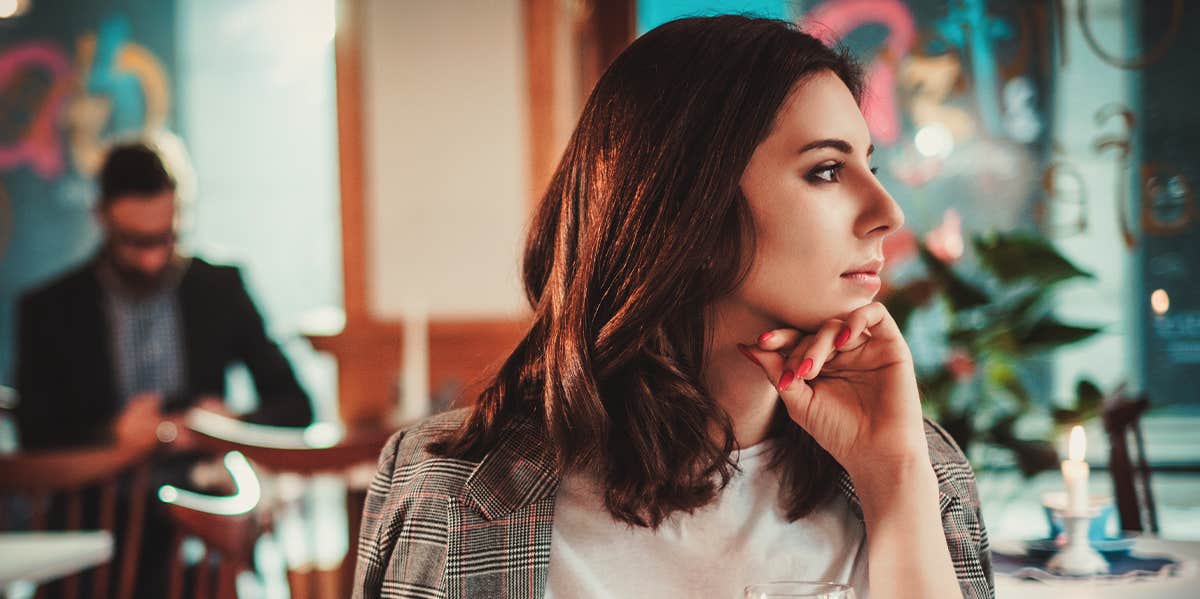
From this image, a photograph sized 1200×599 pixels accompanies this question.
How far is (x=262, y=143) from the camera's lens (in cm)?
470

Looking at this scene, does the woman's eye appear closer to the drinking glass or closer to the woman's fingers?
the woman's fingers

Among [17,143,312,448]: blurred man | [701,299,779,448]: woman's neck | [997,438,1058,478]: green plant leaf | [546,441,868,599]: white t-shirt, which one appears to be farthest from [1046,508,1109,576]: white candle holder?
[17,143,312,448]: blurred man

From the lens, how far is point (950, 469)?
1.37 meters

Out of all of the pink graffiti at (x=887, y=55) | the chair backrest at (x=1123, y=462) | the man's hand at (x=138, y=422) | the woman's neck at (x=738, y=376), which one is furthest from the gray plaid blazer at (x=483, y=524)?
the pink graffiti at (x=887, y=55)

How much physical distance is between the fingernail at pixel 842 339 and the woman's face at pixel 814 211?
0.9 inches

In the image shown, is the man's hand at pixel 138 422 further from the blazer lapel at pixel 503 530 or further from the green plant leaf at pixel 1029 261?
the green plant leaf at pixel 1029 261

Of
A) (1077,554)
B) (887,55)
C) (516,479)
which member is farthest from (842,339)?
(887,55)

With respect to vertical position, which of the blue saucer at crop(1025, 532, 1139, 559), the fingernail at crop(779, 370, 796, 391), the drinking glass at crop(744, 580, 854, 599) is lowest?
the blue saucer at crop(1025, 532, 1139, 559)

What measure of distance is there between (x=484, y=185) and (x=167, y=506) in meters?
2.78

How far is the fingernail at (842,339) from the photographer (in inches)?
49.7

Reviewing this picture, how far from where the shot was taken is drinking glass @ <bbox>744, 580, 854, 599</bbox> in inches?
31.5

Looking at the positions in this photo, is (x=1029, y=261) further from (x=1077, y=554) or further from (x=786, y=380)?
(x=786, y=380)

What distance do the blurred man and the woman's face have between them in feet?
7.65

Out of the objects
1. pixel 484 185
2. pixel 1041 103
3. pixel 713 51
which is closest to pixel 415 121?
pixel 484 185
